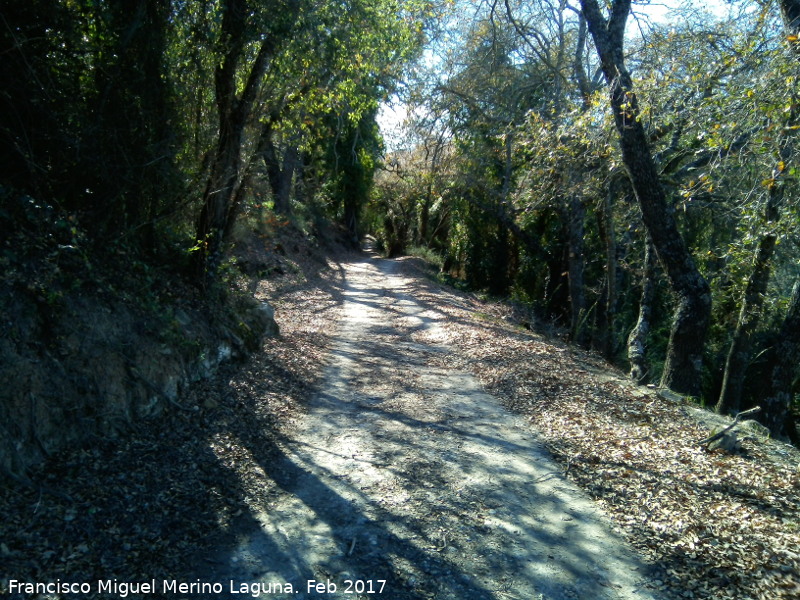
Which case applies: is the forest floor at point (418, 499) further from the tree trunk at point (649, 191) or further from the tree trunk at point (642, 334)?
the tree trunk at point (642, 334)

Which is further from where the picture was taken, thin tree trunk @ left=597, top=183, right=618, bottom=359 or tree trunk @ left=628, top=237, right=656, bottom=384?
thin tree trunk @ left=597, top=183, right=618, bottom=359

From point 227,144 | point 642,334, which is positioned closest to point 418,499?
point 227,144

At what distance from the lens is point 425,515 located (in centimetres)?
442

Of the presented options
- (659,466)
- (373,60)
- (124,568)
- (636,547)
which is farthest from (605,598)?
(373,60)

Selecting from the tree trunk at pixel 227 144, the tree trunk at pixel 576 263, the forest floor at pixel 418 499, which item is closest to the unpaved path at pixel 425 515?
the forest floor at pixel 418 499

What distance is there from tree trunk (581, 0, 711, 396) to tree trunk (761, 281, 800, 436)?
246 centimetres

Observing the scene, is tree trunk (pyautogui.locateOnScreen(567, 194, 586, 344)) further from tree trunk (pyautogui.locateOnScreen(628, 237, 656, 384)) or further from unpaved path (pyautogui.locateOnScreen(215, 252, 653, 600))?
unpaved path (pyautogui.locateOnScreen(215, 252, 653, 600))

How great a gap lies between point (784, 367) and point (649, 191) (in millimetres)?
4304

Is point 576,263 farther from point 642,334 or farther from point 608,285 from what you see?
point 642,334

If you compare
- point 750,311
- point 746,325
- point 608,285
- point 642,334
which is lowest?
point 642,334

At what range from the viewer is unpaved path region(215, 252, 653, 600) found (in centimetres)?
363

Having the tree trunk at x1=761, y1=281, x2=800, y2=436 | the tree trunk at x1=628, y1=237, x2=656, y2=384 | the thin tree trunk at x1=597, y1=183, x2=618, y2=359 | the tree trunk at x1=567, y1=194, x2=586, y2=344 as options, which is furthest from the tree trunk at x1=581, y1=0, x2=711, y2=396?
the tree trunk at x1=567, y1=194, x2=586, y2=344

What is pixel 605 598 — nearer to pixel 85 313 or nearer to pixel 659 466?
pixel 659 466

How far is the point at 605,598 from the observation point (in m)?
3.48
